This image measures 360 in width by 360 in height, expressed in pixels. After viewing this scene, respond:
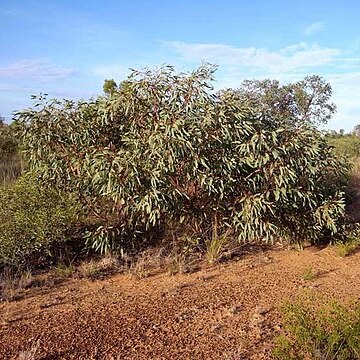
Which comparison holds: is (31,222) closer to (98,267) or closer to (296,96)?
(98,267)

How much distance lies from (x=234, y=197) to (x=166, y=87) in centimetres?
153

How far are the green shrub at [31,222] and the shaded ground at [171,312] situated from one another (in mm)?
610

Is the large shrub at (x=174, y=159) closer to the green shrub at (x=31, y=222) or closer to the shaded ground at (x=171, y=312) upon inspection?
the green shrub at (x=31, y=222)

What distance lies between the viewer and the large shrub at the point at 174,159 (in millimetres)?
4922

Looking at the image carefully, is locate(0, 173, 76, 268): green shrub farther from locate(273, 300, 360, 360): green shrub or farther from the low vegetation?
locate(273, 300, 360, 360): green shrub

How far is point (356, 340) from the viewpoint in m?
3.08

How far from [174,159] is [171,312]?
5.11 feet

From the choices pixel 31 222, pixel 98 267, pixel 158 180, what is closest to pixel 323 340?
pixel 158 180

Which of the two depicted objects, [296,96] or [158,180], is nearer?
[158,180]

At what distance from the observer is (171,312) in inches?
166

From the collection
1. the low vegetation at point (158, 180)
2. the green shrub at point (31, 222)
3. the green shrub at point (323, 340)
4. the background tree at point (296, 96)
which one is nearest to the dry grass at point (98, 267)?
the low vegetation at point (158, 180)

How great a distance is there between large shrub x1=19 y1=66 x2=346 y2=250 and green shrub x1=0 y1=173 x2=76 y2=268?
210mm

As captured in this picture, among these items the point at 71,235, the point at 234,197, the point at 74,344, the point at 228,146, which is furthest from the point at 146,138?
the point at 74,344

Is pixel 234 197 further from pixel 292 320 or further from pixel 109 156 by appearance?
pixel 292 320
